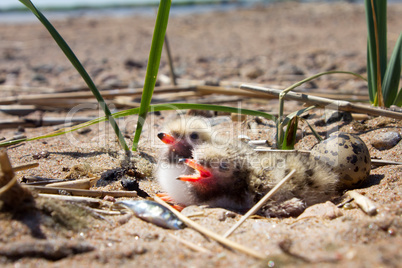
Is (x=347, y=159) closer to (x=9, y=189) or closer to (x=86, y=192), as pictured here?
→ (x=86, y=192)

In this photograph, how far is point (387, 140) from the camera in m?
2.75

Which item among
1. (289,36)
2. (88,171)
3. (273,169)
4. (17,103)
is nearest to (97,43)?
(289,36)

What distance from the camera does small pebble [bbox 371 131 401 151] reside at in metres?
2.75

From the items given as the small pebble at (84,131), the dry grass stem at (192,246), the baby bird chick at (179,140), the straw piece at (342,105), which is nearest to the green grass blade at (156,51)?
the baby bird chick at (179,140)

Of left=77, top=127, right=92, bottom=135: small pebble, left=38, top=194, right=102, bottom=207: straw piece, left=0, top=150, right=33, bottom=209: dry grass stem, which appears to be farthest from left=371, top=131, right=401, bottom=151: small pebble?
left=77, top=127, right=92, bottom=135: small pebble

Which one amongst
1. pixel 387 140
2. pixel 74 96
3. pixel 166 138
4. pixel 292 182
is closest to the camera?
pixel 292 182

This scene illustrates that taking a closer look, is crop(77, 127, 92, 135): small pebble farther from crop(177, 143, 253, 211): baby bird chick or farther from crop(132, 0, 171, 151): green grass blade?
crop(177, 143, 253, 211): baby bird chick

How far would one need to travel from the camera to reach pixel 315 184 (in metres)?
2.27

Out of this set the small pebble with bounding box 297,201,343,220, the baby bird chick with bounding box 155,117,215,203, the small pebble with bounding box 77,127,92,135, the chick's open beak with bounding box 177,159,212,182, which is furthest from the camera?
the small pebble with bounding box 77,127,92,135

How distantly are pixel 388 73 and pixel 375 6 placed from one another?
58 centimetres

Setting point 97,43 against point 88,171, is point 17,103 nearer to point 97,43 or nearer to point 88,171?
point 88,171

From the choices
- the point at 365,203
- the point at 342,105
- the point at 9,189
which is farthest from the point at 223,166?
the point at 342,105

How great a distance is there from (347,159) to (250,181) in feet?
2.14

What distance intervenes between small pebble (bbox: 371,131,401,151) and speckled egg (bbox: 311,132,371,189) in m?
0.53
